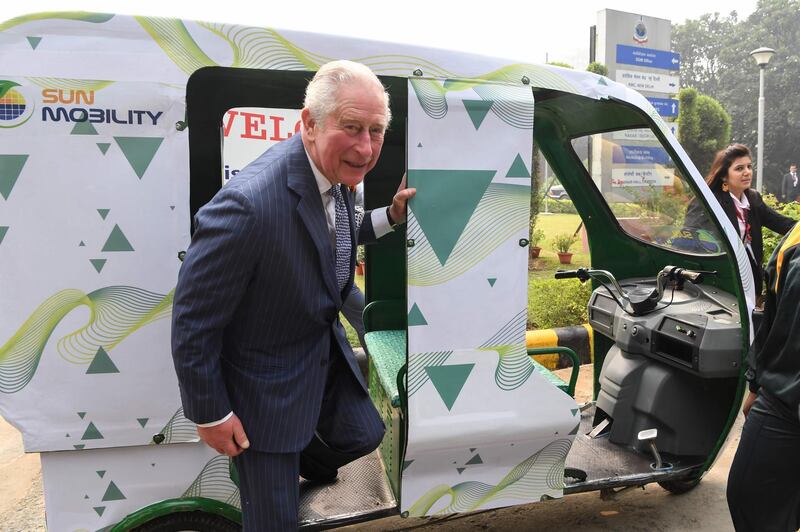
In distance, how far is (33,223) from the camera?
6.34 feet

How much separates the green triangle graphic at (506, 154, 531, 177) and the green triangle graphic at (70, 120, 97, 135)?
1450mm

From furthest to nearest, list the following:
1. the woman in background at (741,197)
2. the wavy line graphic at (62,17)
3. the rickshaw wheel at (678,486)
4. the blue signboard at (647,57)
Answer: the blue signboard at (647,57), the woman in background at (741,197), the rickshaw wheel at (678,486), the wavy line graphic at (62,17)

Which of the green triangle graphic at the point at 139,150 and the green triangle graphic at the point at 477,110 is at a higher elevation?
the green triangle graphic at the point at 477,110

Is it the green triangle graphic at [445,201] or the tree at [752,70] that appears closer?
the green triangle graphic at [445,201]

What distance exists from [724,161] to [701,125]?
47.4 ft

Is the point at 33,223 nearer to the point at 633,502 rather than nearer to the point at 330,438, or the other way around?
the point at 330,438

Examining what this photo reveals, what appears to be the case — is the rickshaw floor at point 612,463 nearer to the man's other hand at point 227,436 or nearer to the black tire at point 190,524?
the black tire at point 190,524

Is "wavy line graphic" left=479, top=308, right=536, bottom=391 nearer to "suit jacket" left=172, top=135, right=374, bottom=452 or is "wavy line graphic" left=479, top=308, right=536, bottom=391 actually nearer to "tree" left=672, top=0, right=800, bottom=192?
"suit jacket" left=172, top=135, right=374, bottom=452

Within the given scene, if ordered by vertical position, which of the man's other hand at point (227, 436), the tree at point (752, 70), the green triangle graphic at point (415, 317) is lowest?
the man's other hand at point (227, 436)

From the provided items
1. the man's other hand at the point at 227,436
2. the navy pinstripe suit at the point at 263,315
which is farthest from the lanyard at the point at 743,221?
the man's other hand at the point at 227,436

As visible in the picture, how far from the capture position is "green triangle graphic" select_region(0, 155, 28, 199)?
6.21 feet

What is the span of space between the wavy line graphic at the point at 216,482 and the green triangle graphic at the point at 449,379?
0.81 m

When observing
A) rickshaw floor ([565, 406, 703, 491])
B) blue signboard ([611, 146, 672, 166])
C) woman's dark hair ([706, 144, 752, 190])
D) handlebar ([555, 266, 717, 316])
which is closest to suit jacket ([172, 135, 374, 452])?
rickshaw floor ([565, 406, 703, 491])

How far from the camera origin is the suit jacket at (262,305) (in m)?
1.64
